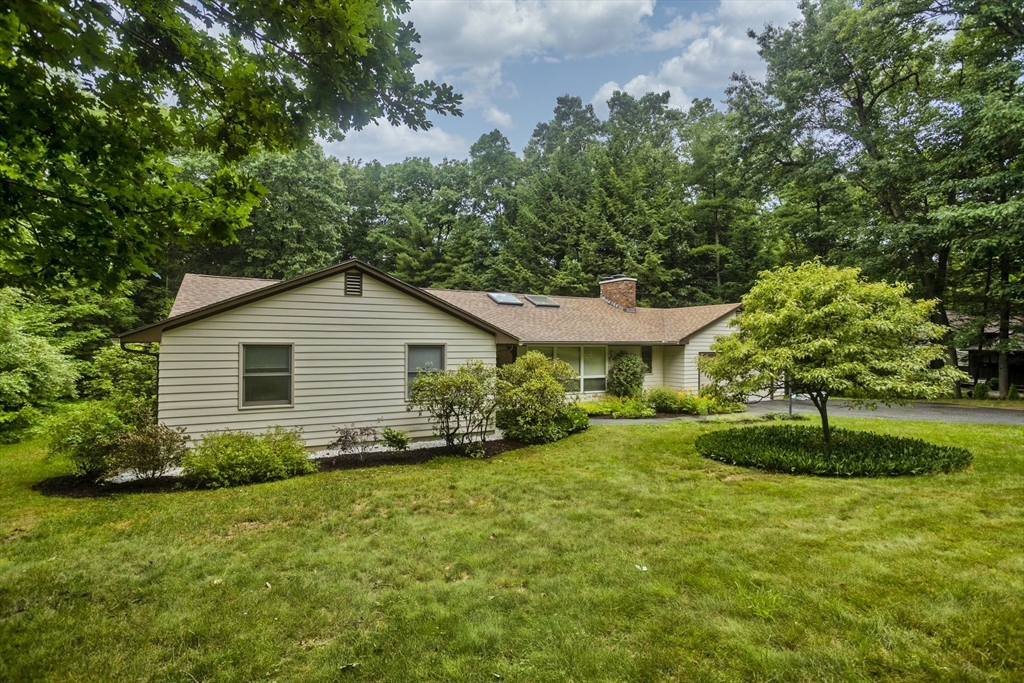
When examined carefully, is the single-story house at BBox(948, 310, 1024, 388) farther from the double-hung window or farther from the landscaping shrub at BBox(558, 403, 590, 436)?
the landscaping shrub at BBox(558, 403, 590, 436)

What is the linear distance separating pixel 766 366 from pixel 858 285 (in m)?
2.42

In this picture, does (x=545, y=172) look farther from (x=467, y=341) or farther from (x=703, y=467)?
(x=703, y=467)

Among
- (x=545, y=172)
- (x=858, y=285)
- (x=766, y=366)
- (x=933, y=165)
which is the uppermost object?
(x=545, y=172)

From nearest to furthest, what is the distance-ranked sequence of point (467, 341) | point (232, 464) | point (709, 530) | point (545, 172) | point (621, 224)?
1. point (709, 530)
2. point (232, 464)
3. point (467, 341)
4. point (621, 224)
5. point (545, 172)

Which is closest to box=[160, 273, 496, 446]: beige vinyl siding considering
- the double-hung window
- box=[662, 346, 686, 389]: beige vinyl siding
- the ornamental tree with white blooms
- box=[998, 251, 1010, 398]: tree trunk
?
the ornamental tree with white blooms

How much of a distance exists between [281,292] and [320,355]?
1.46 meters

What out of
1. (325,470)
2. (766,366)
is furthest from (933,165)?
(325,470)

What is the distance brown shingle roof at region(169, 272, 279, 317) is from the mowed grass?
14.6ft

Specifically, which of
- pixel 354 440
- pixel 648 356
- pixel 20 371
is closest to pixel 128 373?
pixel 20 371

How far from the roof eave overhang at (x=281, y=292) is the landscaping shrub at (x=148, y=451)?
1.67m

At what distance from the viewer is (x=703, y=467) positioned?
859cm

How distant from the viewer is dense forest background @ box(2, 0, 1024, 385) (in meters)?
17.8

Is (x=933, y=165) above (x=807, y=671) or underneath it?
above

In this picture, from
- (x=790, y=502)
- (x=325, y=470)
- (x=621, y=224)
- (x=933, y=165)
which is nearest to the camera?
(x=790, y=502)
